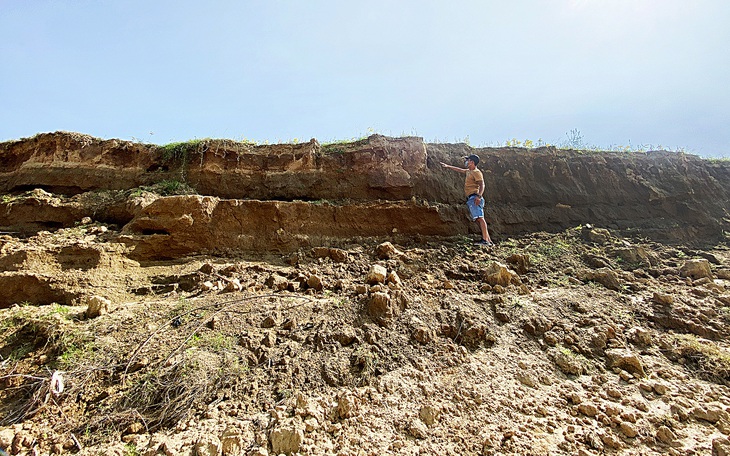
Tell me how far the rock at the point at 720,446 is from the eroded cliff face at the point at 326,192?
14.0 feet

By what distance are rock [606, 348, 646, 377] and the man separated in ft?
8.89

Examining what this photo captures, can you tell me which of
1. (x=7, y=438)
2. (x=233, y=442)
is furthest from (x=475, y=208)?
(x=7, y=438)

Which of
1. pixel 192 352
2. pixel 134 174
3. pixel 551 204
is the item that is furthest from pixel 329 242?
pixel 551 204

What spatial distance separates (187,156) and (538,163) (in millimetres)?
7776

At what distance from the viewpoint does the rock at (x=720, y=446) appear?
9.28 ft

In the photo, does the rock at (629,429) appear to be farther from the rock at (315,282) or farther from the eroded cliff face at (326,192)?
the eroded cliff face at (326,192)

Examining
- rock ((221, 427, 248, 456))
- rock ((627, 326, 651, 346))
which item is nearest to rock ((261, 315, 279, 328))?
rock ((221, 427, 248, 456))

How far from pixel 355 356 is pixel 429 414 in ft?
3.10

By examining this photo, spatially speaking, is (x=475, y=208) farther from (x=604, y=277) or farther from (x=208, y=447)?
(x=208, y=447)

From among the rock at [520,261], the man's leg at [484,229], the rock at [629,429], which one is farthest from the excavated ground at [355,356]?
the man's leg at [484,229]

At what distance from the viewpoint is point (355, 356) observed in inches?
142

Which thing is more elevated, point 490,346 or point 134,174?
point 134,174

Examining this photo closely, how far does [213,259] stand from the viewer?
5359 mm

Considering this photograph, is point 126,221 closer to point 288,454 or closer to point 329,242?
point 329,242
